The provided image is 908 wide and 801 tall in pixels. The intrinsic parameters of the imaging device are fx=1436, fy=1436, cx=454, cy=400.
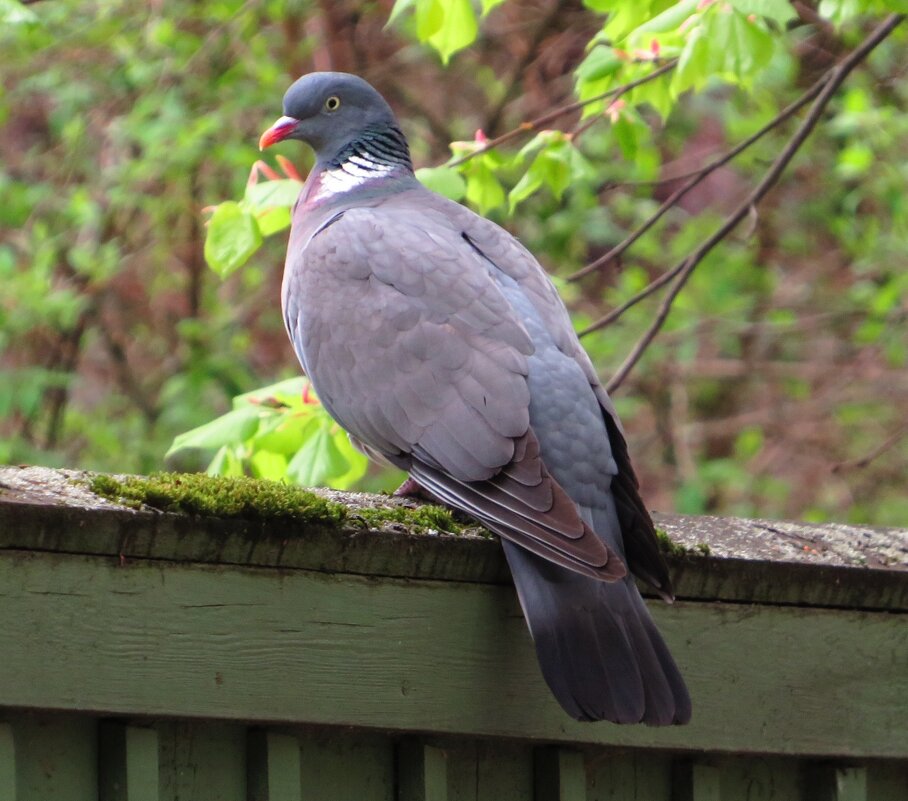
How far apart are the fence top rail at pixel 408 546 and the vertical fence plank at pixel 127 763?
0.19 meters

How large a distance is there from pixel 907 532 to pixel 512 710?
0.80 m

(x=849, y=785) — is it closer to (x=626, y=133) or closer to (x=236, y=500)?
(x=236, y=500)

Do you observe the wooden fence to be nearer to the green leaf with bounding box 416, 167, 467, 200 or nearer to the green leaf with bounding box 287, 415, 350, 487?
the green leaf with bounding box 287, 415, 350, 487

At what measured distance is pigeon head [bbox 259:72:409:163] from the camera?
12.4 ft

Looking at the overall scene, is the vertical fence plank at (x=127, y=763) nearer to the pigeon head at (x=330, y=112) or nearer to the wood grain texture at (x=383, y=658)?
the wood grain texture at (x=383, y=658)

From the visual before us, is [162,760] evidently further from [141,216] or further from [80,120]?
[141,216]

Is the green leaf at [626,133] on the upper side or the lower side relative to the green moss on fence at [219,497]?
upper

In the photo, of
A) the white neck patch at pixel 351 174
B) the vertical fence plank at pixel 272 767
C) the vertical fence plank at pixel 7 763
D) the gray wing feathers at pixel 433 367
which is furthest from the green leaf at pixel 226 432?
the vertical fence plank at pixel 7 763

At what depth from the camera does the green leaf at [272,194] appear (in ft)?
10.9

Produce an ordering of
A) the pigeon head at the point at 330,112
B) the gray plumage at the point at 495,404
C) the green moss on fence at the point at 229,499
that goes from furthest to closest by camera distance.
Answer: the pigeon head at the point at 330,112
the gray plumage at the point at 495,404
the green moss on fence at the point at 229,499

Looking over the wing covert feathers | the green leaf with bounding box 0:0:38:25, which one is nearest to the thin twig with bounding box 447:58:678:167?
the green leaf with bounding box 0:0:38:25

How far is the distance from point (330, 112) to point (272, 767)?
8.12 feet

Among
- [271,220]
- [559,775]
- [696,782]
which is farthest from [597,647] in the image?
[271,220]

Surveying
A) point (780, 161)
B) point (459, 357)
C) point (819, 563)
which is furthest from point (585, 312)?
point (819, 563)
